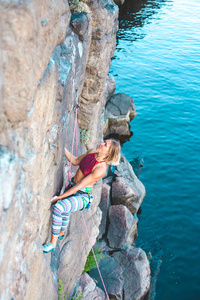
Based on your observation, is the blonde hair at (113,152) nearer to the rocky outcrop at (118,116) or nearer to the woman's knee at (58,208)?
the woman's knee at (58,208)

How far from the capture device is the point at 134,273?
986 centimetres

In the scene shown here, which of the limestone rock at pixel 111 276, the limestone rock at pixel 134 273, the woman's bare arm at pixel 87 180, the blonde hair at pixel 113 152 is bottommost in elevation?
the limestone rock at pixel 134 273

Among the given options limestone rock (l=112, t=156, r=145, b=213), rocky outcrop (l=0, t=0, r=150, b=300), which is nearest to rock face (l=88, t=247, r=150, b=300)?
limestone rock (l=112, t=156, r=145, b=213)

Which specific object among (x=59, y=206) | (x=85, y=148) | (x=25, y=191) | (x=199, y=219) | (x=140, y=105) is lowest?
(x=199, y=219)

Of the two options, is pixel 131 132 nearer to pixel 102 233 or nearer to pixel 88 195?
pixel 102 233

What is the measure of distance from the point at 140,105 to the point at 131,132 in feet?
9.36

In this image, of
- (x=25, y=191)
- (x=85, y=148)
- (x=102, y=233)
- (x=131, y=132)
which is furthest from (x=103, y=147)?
(x=131, y=132)

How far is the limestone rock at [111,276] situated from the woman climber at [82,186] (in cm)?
444

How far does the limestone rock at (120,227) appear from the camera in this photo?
1131cm

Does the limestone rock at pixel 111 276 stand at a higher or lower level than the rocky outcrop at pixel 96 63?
lower

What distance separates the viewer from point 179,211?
13.6 metres

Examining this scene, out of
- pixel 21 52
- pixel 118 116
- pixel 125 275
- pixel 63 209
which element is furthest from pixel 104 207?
pixel 21 52

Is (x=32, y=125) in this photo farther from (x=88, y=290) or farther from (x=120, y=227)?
(x=120, y=227)

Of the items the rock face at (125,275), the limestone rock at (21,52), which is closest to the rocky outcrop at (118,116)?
the rock face at (125,275)
